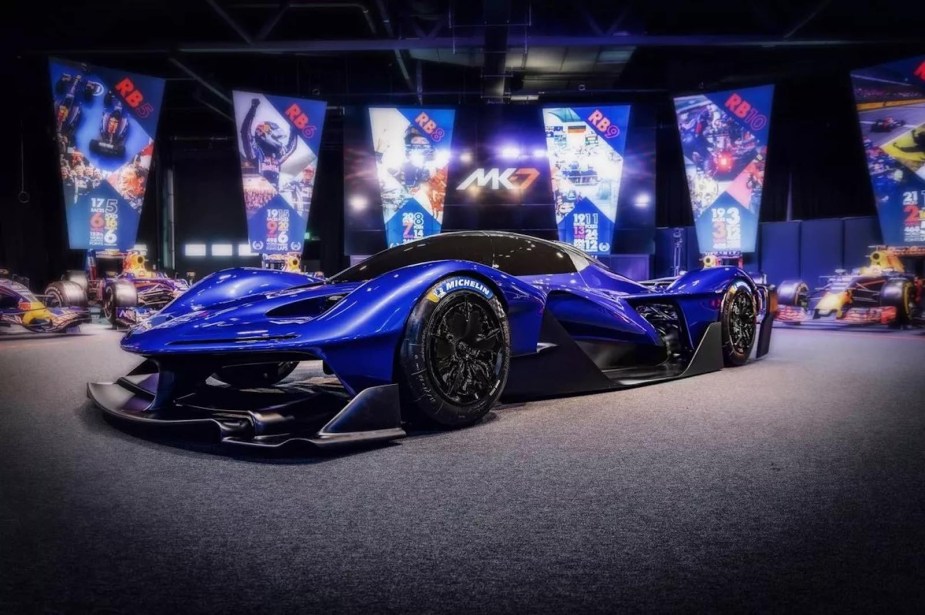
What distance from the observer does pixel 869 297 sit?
1084 centimetres

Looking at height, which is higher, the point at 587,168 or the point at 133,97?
the point at 133,97

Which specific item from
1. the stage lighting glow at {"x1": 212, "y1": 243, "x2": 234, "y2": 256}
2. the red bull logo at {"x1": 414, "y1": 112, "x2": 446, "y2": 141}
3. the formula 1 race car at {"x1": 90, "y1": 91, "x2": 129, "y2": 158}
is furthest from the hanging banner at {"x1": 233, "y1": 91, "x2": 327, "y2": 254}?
the stage lighting glow at {"x1": 212, "y1": 243, "x2": 234, "y2": 256}

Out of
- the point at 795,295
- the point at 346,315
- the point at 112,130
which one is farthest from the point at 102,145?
the point at 795,295

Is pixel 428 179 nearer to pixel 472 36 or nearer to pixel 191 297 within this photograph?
pixel 472 36

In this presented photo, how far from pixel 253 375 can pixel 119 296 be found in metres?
7.39

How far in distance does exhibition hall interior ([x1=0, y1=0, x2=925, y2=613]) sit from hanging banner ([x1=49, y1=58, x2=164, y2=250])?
0.05m

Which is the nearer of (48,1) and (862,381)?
(862,381)

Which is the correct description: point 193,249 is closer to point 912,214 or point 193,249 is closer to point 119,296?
point 119,296

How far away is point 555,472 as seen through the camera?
2279mm

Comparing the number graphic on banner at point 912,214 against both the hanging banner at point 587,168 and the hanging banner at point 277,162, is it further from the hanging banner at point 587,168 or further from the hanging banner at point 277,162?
the hanging banner at point 277,162

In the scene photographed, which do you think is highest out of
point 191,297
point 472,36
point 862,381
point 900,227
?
point 472,36

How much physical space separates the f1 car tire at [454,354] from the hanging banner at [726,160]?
11658mm

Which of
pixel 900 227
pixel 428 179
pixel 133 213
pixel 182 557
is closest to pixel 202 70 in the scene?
pixel 133 213

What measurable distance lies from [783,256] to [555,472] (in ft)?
53.6
